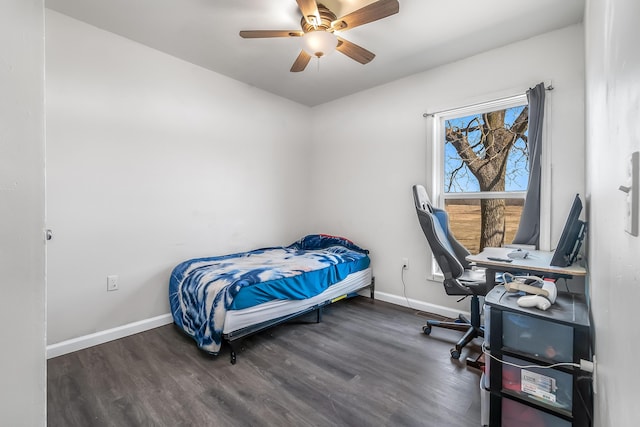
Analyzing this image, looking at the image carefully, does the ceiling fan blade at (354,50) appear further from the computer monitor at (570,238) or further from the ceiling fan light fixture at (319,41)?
the computer monitor at (570,238)

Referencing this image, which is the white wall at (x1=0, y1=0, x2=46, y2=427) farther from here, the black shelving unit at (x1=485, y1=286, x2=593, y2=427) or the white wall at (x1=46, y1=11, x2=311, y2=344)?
the white wall at (x1=46, y1=11, x2=311, y2=344)

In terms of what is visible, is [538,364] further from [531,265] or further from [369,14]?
[369,14]

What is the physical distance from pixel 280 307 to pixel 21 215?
1854mm

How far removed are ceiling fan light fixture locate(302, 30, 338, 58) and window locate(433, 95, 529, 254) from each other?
1533 mm

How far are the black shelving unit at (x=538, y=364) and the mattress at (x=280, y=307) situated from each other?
1.48 metres

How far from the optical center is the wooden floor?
58.9 inches

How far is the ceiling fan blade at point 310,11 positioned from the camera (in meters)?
1.70

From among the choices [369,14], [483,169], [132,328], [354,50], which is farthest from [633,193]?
[132,328]

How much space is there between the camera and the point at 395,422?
1.47 m

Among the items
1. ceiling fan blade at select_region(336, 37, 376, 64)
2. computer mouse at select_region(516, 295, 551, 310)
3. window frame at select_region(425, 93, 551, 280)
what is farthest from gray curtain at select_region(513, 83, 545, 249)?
ceiling fan blade at select_region(336, 37, 376, 64)

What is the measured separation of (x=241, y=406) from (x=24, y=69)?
1701 mm

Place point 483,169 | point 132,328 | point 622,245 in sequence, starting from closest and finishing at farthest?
1. point 622,245
2. point 132,328
3. point 483,169

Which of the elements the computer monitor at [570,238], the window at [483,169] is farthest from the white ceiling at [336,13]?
the computer monitor at [570,238]

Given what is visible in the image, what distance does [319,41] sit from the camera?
191cm
